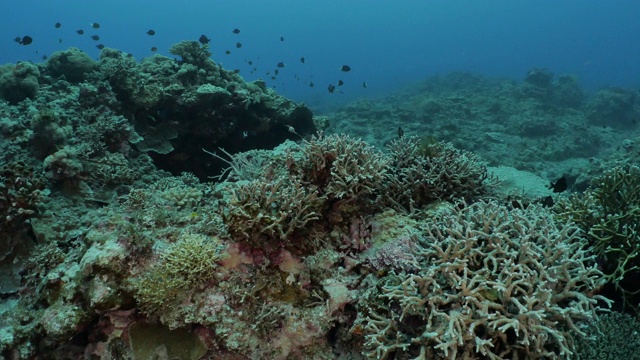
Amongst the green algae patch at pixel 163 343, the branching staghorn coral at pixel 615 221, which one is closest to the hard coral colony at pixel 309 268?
the green algae patch at pixel 163 343

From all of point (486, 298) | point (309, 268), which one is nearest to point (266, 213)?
Result: point (309, 268)

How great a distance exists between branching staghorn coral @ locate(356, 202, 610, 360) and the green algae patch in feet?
5.56

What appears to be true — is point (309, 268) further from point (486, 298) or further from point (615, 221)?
point (615, 221)

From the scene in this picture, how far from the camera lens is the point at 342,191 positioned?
172 inches

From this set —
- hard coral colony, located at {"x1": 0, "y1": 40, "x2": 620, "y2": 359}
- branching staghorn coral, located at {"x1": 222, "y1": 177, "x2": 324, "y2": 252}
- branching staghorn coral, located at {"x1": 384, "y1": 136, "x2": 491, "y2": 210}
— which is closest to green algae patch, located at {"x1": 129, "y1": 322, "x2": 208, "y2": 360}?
hard coral colony, located at {"x1": 0, "y1": 40, "x2": 620, "y2": 359}

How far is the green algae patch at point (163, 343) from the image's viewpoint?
3748mm

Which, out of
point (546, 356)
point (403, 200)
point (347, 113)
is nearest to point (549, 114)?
point (347, 113)

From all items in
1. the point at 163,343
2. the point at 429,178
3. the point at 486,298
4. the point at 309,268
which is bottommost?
the point at 163,343

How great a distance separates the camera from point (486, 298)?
3176 mm

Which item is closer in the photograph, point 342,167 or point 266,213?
point 266,213

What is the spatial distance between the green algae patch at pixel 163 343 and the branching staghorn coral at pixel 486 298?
66.7 inches

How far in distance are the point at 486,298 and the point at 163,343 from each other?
310 centimetres

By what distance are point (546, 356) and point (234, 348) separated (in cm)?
270

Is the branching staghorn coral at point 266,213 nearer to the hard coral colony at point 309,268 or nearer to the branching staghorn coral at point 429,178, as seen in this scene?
the hard coral colony at point 309,268
